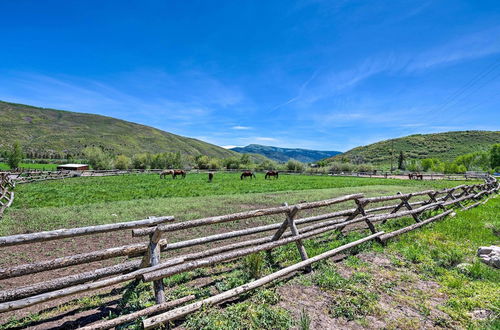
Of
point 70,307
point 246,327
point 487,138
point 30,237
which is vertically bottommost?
point 70,307

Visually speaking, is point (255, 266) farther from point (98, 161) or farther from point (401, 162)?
point (401, 162)

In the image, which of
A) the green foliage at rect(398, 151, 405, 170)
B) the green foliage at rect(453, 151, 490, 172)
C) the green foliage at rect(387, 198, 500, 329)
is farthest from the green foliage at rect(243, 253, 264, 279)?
the green foliage at rect(398, 151, 405, 170)

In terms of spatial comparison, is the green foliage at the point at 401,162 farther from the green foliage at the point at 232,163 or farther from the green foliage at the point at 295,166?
the green foliage at the point at 232,163

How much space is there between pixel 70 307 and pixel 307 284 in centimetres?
399

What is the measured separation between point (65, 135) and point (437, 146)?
202445 mm

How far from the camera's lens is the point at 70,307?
3795 millimetres

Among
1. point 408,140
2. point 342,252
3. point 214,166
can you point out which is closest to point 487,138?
point 408,140

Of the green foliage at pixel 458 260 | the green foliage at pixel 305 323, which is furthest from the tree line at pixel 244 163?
the green foliage at pixel 305 323

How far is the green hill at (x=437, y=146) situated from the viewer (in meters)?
106

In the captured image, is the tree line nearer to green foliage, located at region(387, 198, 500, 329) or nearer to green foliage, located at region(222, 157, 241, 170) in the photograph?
green foliage, located at region(222, 157, 241, 170)

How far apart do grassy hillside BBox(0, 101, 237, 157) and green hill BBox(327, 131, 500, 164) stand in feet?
452

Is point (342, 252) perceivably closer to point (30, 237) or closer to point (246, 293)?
point (246, 293)

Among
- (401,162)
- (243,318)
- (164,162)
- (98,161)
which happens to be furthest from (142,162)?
(401,162)

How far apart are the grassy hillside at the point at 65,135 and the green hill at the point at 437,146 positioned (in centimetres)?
13785
